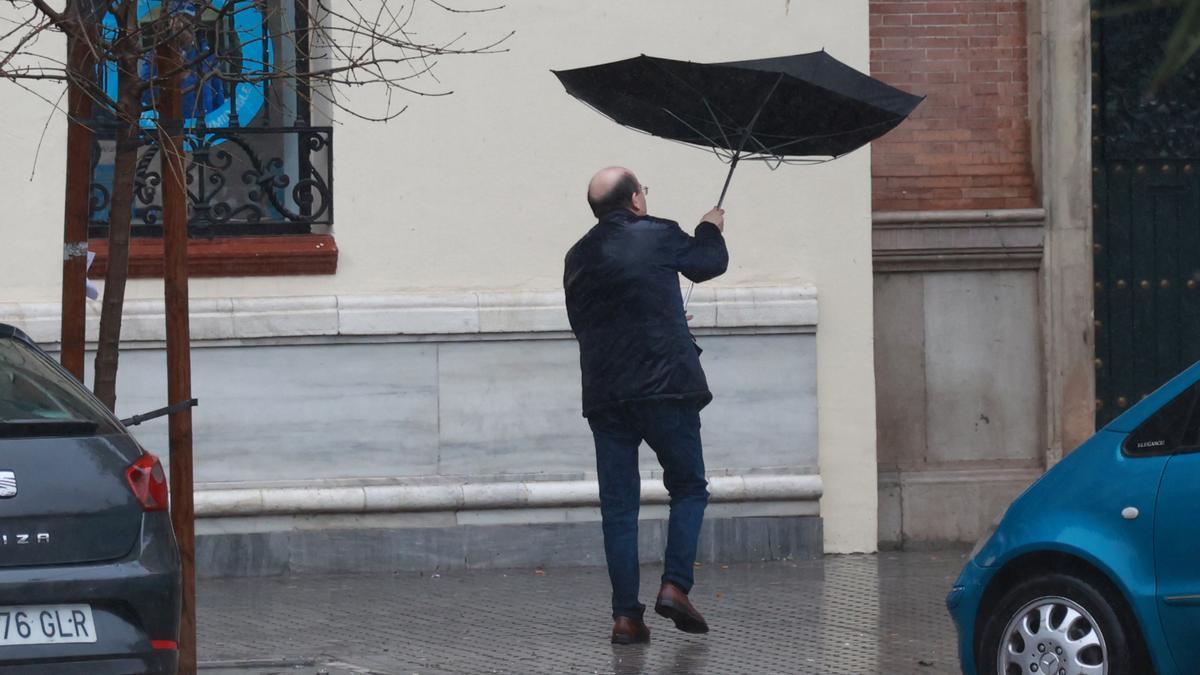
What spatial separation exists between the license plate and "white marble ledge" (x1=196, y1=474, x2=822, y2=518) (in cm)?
444

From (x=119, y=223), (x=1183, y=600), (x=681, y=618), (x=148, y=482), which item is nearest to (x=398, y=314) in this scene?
(x=681, y=618)

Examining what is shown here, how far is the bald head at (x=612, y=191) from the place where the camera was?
25.6 feet

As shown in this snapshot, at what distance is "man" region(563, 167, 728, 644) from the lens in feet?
25.0

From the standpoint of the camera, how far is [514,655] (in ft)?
24.8

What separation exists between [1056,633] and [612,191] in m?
2.78

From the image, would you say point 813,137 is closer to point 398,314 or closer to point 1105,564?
point 1105,564

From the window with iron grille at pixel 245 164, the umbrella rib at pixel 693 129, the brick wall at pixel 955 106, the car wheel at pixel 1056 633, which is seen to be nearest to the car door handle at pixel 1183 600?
the car wheel at pixel 1056 633

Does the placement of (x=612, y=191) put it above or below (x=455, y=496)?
above

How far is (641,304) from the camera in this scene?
301 inches

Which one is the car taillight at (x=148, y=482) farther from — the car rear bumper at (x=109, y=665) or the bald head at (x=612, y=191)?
the bald head at (x=612, y=191)

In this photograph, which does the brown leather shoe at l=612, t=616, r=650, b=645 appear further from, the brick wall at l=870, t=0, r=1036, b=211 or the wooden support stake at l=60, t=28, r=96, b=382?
the brick wall at l=870, t=0, r=1036, b=211

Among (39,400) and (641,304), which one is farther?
(641,304)

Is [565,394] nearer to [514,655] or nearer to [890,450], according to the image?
[890,450]

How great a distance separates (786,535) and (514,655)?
3.05 metres
